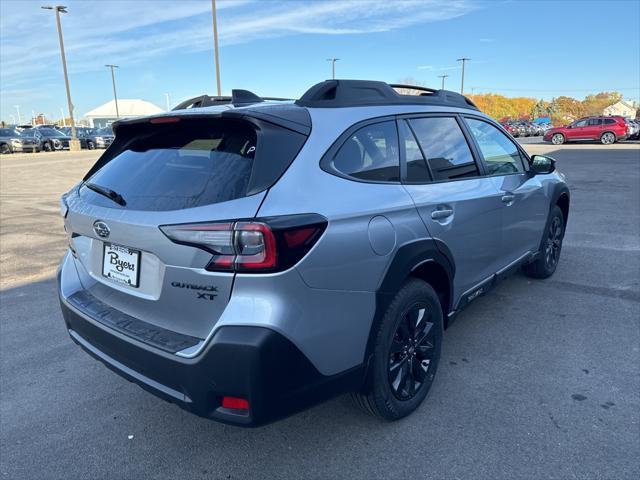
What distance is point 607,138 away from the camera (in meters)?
31.2

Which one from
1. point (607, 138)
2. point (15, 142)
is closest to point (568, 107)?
point (607, 138)

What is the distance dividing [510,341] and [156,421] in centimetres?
262

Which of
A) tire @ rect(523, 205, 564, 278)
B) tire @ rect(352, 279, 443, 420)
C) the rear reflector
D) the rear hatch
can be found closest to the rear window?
the rear hatch

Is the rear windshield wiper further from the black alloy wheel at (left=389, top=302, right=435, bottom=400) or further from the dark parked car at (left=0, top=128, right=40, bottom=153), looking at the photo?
the dark parked car at (left=0, top=128, right=40, bottom=153)

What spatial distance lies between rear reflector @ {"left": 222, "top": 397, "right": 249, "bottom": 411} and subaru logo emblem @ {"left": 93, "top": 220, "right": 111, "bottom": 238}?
99 centimetres

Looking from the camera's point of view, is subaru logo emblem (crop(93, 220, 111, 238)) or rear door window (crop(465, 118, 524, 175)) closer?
subaru logo emblem (crop(93, 220, 111, 238))

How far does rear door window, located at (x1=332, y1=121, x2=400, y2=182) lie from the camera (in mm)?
2350

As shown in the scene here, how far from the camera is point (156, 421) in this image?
2820 mm

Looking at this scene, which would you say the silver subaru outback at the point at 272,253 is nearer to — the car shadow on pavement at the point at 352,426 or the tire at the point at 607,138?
the car shadow on pavement at the point at 352,426

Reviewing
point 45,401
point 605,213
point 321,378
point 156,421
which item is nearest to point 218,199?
point 321,378

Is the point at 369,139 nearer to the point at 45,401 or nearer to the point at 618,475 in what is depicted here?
the point at 618,475

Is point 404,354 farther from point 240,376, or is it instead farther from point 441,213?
point 240,376

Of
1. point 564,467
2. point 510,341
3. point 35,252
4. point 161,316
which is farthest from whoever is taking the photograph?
point 35,252

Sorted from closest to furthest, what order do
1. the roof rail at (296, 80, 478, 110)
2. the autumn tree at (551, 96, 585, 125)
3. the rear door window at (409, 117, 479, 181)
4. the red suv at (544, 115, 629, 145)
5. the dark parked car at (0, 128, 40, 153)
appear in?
the roof rail at (296, 80, 478, 110)
the rear door window at (409, 117, 479, 181)
the red suv at (544, 115, 629, 145)
the dark parked car at (0, 128, 40, 153)
the autumn tree at (551, 96, 585, 125)
